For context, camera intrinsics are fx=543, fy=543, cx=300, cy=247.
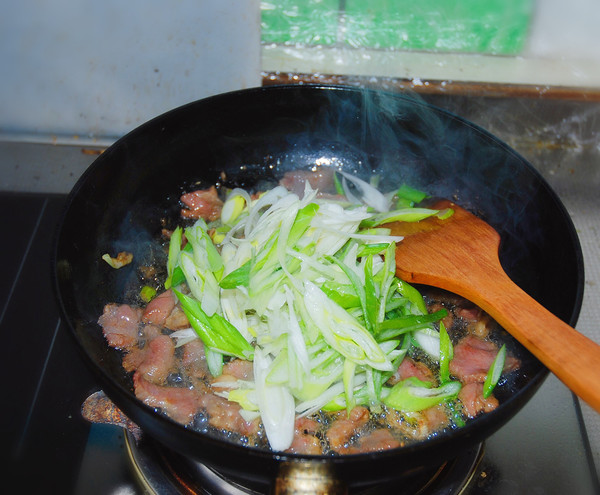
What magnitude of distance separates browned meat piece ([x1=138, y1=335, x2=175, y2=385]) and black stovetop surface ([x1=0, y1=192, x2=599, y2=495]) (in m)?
0.23

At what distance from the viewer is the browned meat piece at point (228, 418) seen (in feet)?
4.20

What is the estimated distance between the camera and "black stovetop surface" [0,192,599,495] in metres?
1.41

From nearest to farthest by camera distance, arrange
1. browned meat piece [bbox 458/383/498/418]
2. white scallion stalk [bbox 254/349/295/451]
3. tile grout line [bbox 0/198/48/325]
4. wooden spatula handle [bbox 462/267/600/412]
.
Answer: wooden spatula handle [bbox 462/267/600/412], white scallion stalk [bbox 254/349/295/451], browned meat piece [bbox 458/383/498/418], tile grout line [bbox 0/198/48/325]

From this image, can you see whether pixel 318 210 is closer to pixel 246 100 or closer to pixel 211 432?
pixel 246 100

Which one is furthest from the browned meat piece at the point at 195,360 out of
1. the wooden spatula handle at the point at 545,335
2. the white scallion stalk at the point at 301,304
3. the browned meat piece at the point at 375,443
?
the wooden spatula handle at the point at 545,335

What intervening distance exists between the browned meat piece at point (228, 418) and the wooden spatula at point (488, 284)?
1.82ft

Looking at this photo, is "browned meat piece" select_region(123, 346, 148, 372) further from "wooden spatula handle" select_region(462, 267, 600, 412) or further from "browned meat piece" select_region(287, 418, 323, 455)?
"wooden spatula handle" select_region(462, 267, 600, 412)

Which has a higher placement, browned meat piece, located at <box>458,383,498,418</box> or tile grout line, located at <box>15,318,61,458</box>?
browned meat piece, located at <box>458,383,498,418</box>

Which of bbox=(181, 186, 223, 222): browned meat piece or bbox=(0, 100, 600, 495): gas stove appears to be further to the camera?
bbox=(181, 186, 223, 222): browned meat piece

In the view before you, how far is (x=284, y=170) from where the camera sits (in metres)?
1.96

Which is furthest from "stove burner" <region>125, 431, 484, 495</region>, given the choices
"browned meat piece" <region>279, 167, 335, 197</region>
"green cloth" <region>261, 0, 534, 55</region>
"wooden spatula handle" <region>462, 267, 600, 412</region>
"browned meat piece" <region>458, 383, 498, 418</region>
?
"green cloth" <region>261, 0, 534, 55</region>

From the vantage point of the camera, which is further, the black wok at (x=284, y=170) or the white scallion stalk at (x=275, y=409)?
the black wok at (x=284, y=170)

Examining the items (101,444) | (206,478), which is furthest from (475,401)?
(101,444)

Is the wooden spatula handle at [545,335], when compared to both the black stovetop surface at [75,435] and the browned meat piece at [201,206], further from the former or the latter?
the browned meat piece at [201,206]
